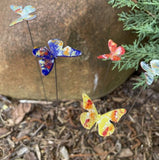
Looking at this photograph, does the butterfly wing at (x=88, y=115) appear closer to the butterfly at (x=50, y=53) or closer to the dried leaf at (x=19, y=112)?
the butterfly at (x=50, y=53)

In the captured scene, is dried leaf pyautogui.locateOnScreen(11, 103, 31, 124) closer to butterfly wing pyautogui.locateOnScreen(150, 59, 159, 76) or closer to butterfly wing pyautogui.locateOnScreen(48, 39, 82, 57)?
butterfly wing pyautogui.locateOnScreen(48, 39, 82, 57)

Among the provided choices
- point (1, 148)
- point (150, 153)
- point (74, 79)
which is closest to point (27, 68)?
point (74, 79)

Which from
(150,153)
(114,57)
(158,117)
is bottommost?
(150,153)

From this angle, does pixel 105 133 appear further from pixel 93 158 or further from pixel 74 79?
pixel 74 79

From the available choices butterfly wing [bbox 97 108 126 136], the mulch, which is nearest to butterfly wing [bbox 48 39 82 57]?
butterfly wing [bbox 97 108 126 136]

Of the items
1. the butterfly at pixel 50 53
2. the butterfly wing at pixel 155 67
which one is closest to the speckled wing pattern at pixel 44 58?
the butterfly at pixel 50 53

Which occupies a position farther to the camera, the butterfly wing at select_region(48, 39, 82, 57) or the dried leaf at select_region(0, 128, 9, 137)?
the dried leaf at select_region(0, 128, 9, 137)

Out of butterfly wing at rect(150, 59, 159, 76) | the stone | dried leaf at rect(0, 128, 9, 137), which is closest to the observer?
butterfly wing at rect(150, 59, 159, 76)
